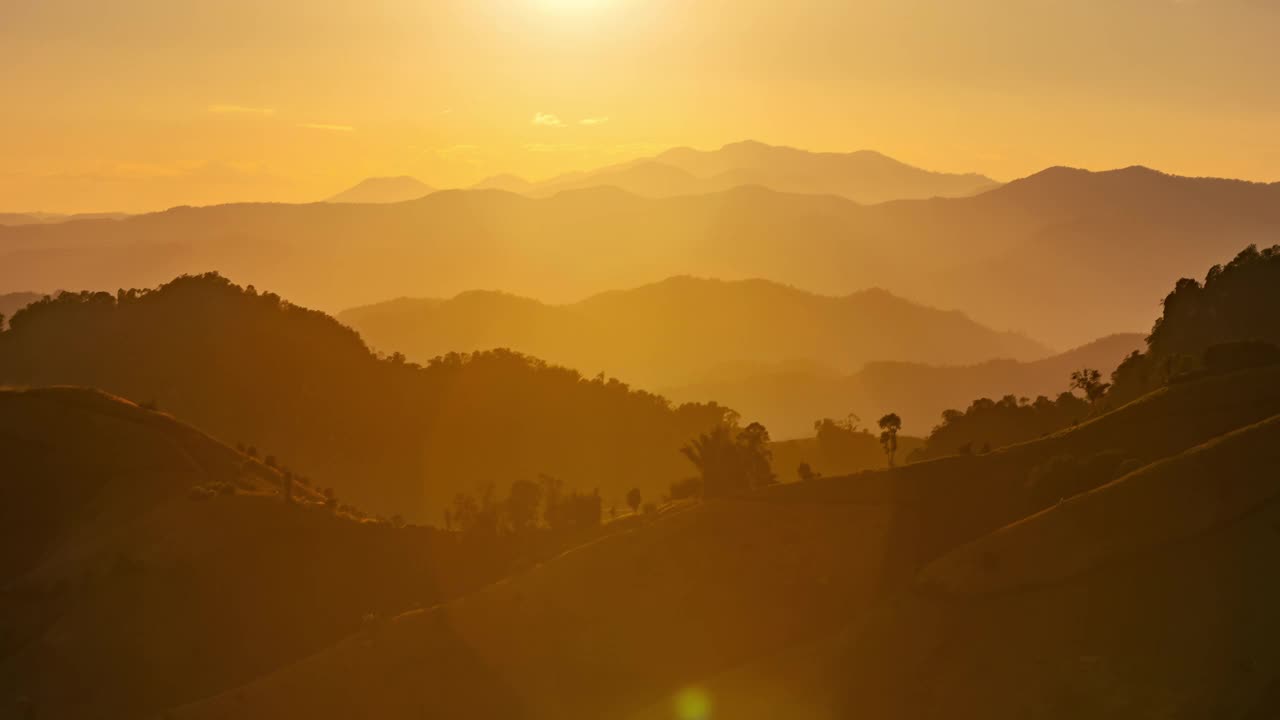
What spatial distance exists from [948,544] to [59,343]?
169m

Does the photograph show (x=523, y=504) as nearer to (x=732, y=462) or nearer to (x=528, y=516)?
(x=528, y=516)

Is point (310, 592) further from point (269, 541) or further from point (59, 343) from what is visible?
point (59, 343)

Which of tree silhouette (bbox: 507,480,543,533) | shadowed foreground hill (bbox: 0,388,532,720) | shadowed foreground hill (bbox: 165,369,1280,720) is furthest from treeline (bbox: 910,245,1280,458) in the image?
shadowed foreground hill (bbox: 0,388,532,720)

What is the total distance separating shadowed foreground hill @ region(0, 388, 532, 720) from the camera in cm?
7556

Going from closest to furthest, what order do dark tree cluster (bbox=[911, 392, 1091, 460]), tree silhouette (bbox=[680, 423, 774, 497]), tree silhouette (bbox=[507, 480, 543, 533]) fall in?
tree silhouette (bbox=[680, 423, 774, 497])
tree silhouette (bbox=[507, 480, 543, 533])
dark tree cluster (bbox=[911, 392, 1091, 460])

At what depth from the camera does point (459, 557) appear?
94.8m

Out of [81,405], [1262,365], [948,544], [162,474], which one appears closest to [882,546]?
[948,544]

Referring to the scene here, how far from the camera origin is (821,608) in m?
64.6

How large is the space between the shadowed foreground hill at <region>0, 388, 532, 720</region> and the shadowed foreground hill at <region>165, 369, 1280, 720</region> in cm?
1281

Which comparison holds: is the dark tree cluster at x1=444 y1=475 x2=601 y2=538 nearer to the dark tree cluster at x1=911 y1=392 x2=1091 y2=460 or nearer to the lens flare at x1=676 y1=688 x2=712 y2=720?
the lens flare at x1=676 y1=688 x2=712 y2=720

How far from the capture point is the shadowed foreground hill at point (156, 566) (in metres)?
75.6

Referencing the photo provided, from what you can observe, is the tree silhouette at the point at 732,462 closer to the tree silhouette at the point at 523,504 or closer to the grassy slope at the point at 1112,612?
the grassy slope at the point at 1112,612

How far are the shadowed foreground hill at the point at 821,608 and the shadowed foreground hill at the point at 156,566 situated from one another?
12.8 m

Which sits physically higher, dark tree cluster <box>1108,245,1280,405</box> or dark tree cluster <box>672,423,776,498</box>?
dark tree cluster <box>1108,245,1280,405</box>
